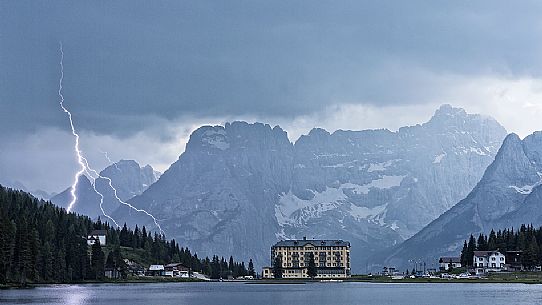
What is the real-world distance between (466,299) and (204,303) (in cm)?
3838

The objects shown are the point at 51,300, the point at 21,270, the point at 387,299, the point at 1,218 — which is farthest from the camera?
the point at 21,270

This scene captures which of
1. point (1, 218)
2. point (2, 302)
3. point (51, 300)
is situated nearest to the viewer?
point (2, 302)

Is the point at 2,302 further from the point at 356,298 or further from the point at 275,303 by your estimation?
the point at 356,298

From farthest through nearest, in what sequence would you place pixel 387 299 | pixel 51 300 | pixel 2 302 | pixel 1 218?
pixel 1 218 < pixel 387 299 < pixel 51 300 < pixel 2 302

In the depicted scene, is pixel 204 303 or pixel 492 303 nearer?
pixel 492 303

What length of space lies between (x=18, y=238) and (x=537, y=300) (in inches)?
4115

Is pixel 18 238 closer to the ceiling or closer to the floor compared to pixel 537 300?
closer to the ceiling

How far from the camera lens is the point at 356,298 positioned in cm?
15762

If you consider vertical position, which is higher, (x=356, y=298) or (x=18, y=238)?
(x=18, y=238)

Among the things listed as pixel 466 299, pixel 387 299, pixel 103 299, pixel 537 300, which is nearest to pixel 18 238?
pixel 103 299

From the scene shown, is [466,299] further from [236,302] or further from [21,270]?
[21,270]

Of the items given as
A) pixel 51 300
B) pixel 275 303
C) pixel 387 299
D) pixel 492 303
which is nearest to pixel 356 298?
pixel 387 299

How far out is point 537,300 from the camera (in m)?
134

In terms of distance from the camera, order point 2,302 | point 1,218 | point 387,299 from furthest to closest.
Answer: point 1,218 → point 387,299 → point 2,302
